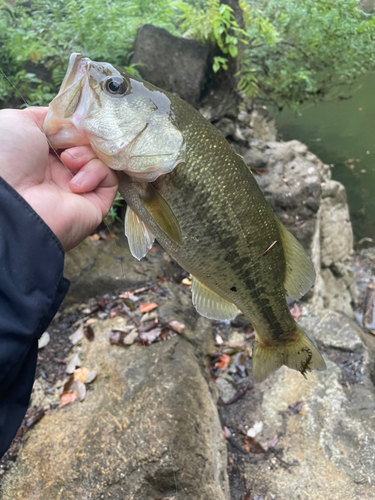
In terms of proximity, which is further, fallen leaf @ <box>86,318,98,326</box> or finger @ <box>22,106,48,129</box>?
fallen leaf @ <box>86,318,98,326</box>

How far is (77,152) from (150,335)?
76.7 inches

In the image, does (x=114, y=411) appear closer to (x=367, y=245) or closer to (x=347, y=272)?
(x=347, y=272)

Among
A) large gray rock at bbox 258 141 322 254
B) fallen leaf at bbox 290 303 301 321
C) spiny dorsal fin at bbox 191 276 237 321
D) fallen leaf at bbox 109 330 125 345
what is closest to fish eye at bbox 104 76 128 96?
spiny dorsal fin at bbox 191 276 237 321

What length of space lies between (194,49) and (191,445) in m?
4.86

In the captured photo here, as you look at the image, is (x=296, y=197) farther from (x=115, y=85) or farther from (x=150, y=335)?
(x=115, y=85)

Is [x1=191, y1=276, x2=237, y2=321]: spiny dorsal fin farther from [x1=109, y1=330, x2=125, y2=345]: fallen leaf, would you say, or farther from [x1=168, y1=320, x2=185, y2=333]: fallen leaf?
[x1=109, y1=330, x2=125, y2=345]: fallen leaf

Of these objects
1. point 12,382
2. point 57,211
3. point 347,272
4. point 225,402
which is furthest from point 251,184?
point 347,272

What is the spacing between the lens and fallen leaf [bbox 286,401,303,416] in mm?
2895

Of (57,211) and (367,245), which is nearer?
(57,211)

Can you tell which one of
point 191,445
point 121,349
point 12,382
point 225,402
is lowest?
point 225,402

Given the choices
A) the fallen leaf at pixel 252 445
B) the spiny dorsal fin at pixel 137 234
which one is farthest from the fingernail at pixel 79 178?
the fallen leaf at pixel 252 445

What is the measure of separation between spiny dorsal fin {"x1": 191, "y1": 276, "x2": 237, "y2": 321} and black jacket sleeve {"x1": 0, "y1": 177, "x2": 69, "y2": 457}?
2.84ft

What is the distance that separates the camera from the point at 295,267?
198cm

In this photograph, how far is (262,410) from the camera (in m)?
3.03
